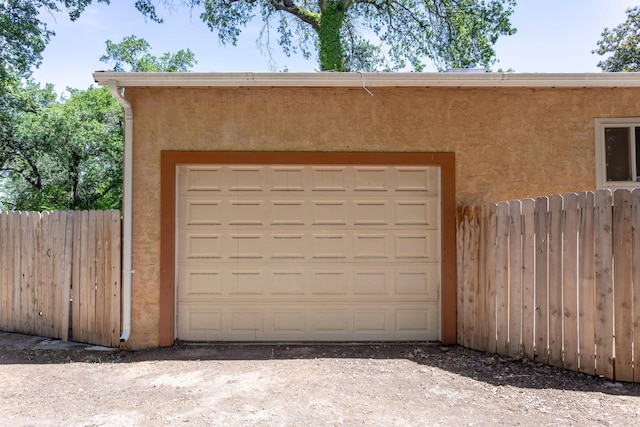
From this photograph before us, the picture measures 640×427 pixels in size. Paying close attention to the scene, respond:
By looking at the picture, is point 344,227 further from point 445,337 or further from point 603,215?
point 603,215

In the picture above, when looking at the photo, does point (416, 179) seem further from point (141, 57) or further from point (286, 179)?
point (141, 57)

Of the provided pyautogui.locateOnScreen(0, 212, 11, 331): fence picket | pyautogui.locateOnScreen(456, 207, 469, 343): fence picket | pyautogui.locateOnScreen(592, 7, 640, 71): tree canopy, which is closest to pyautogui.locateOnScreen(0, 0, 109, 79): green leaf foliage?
pyautogui.locateOnScreen(0, 212, 11, 331): fence picket

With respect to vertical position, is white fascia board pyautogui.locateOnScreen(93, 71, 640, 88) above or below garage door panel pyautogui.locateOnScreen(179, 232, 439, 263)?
above

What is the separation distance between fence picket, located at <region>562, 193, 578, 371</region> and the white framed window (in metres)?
1.97

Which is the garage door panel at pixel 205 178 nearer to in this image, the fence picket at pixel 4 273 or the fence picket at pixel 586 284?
the fence picket at pixel 4 273

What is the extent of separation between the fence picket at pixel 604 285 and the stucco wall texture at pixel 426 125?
1698 millimetres

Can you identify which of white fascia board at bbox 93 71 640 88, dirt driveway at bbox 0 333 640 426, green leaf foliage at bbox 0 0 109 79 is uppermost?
green leaf foliage at bbox 0 0 109 79

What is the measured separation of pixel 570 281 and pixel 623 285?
1.44ft

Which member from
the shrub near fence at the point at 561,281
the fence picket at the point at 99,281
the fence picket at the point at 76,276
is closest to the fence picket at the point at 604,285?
the shrub near fence at the point at 561,281

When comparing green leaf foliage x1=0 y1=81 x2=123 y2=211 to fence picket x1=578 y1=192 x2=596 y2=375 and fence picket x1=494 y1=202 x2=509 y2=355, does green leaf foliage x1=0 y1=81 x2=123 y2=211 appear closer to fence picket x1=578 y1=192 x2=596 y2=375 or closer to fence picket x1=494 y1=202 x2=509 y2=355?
fence picket x1=494 y1=202 x2=509 y2=355

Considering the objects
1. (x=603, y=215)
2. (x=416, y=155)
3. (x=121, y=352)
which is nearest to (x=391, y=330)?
(x=416, y=155)

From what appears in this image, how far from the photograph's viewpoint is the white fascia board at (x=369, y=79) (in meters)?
5.53

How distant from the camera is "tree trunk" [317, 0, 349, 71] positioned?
49.6ft

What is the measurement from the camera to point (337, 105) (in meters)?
5.85
